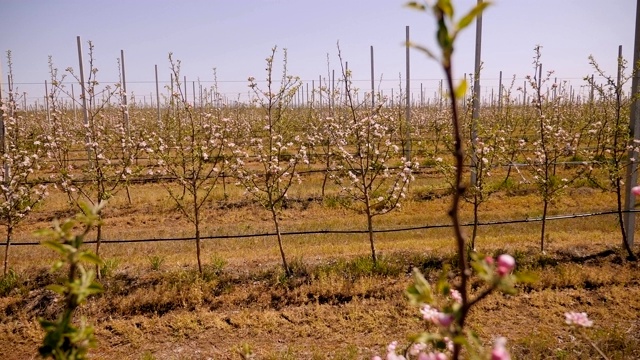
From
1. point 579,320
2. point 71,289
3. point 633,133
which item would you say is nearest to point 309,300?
point 579,320

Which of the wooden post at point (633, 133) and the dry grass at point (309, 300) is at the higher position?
the wooden post at point (633, 133)

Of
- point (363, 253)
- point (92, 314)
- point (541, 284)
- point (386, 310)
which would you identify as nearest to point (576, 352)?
point (541, 284)

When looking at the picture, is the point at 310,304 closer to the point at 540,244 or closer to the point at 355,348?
the point at 355,348

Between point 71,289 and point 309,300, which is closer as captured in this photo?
point 71,289

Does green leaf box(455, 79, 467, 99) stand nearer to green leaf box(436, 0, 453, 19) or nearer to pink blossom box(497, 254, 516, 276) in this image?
green leaf box(436, 0, 453, 19)

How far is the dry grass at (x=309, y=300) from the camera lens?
5.80 meters

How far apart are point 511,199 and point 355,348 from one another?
373 inches

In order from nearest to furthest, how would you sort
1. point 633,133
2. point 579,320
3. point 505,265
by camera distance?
point 505,265 < point 579,320 < point 633,133

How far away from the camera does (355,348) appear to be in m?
5.57

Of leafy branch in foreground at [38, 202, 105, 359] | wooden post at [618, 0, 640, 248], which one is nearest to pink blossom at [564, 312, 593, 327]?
leafy branch in foreground at [38, 202, 105, 359]

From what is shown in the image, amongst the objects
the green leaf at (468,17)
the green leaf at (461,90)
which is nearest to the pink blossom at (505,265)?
the green leaf at (461,90)

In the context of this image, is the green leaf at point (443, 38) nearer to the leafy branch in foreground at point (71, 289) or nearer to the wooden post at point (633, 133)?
the leafy branch in foreground at point (71, 289)

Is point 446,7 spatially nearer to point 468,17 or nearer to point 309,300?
point 468,17

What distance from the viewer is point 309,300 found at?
22.8ft
